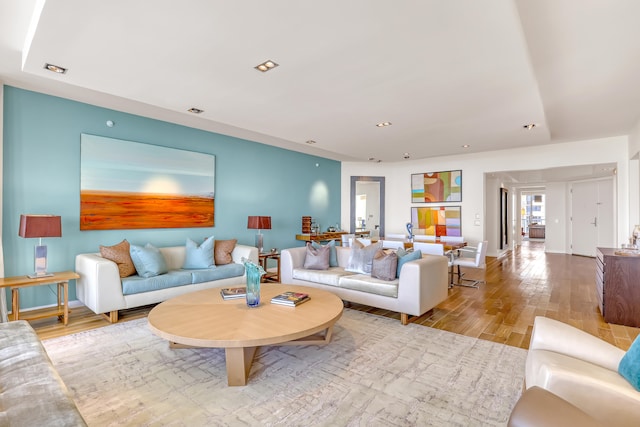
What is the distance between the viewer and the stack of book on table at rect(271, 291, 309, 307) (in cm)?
290

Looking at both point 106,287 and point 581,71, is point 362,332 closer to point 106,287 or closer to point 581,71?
point 106,287

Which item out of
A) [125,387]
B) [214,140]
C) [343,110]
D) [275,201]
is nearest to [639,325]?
[343,110]

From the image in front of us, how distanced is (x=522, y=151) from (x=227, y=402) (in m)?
7.41

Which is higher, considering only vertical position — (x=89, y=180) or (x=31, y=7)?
(x=31, y=7)

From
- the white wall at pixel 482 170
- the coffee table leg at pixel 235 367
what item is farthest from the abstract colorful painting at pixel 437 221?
the coffee table leg at pixel 235 367

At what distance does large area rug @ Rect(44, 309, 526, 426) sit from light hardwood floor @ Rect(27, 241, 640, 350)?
34cm

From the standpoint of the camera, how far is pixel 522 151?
686 centimetres

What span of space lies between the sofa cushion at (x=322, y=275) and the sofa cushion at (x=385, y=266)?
1.73 ft

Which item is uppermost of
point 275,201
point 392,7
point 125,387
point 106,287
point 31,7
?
point 31,7

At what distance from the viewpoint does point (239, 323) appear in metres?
2.46

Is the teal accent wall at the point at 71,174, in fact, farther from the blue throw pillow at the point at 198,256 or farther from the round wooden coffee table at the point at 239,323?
the round wooden coffee table at the point at 239,323

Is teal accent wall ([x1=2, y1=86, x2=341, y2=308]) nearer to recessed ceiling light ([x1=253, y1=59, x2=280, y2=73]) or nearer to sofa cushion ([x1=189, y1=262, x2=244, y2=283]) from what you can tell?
sofa cushion ([x1=189, y1=262, x2=244, y2=283])

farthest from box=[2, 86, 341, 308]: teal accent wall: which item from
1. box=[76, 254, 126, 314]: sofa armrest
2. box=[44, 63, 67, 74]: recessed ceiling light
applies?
box=[44, 63, 67, 74]: recessed ceiling light

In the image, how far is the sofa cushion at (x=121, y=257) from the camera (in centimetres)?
381
